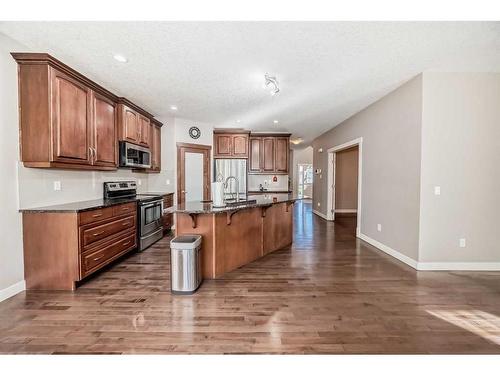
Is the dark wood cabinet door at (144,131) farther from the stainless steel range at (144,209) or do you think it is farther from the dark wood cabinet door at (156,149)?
the stainless steel range at (144,209)

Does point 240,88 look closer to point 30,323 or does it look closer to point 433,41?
point 433,41

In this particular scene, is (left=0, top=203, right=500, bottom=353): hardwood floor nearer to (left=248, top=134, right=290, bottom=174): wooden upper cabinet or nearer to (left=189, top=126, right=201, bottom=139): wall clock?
(left=189, top=126, right=201, bottom=139): wall clock

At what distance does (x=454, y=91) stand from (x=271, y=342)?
151 inches

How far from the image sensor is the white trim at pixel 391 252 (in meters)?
3.38

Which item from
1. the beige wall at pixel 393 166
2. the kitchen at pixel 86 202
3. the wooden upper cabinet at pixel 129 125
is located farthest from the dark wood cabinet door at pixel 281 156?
the wooden upper cabinet at pixel 129 125

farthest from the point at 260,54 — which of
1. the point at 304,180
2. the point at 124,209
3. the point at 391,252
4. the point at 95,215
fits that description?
the point at 304,180

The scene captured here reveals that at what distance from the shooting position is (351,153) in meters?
8.23

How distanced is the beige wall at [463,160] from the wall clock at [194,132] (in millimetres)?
4617

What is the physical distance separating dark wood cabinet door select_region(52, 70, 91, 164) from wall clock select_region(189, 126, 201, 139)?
278 centimetres

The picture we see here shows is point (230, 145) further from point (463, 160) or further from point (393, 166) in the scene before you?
point (463, 160)

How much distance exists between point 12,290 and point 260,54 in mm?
3652

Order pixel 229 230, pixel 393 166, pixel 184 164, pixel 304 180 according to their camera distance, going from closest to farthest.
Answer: pixel 229 230
pixel 393 166
pixel 184 164
pixel 304 180

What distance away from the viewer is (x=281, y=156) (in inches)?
282

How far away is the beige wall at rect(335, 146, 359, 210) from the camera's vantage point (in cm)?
836
